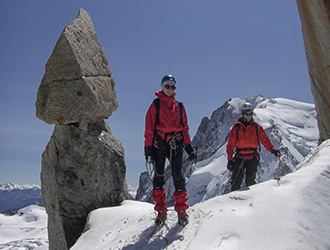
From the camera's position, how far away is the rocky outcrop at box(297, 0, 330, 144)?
27.9ft

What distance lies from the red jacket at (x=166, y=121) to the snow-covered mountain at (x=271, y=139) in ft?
120

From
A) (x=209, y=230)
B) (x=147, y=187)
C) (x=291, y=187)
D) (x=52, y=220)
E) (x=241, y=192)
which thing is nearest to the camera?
(x=209, y=230)

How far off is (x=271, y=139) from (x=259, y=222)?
56.3m

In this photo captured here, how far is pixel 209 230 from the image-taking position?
3.70 m

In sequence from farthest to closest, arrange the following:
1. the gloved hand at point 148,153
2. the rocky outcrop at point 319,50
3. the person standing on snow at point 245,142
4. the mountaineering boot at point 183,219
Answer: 1. the rocky outcrop at point 319,50
2. the person standing on snow at point 245,142
3. the gloved hand at point 148,153
4. the mountaineering boot at point 183,219

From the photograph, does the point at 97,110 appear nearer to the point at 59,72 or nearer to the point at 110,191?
the point at 59,72

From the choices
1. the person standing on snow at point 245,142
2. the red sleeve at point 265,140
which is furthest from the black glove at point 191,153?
the red sleeve at point 265,140

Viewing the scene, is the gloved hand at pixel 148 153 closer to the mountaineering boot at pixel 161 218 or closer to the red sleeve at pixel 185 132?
the red sleeve at pixel 185 132

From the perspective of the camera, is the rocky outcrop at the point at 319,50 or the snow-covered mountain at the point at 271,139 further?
the snow-covered mountain at the point at 271,139

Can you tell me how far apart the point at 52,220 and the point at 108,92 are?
5037 mm

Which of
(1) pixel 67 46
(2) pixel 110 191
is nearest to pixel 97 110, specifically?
(1) pixel 67 46

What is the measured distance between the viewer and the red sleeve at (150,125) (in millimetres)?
5012

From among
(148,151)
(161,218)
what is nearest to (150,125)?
(148,151)

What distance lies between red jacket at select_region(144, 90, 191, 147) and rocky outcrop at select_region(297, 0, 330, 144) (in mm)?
6059
